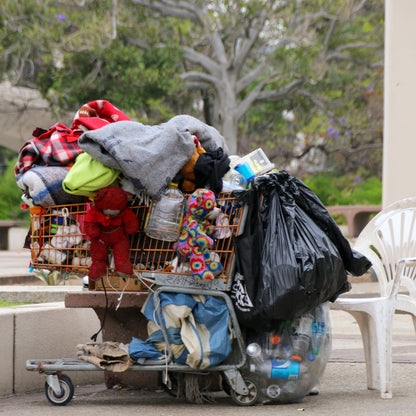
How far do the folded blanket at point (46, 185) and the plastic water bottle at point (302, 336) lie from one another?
143 cm

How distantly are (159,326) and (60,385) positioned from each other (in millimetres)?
664

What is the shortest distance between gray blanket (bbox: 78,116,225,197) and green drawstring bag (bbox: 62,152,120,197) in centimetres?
5

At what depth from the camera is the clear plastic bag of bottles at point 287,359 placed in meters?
4.26

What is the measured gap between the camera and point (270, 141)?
96.7 feet

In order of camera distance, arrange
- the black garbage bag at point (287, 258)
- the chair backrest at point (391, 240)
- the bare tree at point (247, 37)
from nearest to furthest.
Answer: the black garbage bag at point (287, 258)
the chair backrest at point (391, 240)
the bare tree at point (247, 37)

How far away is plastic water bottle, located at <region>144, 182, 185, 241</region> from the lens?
4.29 meters

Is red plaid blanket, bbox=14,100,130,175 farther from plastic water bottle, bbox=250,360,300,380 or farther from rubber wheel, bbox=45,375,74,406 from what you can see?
plastic water bottle, bbox=250,360,300,380

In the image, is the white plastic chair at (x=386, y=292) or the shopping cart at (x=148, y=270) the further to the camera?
the white plastic chair at (x=386, y=292)

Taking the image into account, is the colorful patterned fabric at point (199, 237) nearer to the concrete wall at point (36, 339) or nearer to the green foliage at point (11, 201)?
the concrete wall at point (36, 339)

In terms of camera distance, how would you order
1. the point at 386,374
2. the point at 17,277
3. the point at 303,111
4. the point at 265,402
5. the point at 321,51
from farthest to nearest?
the point at 303,111 → the point at 321,51 → the point at 17,277 → the point at 386,374 → the point at 265,402

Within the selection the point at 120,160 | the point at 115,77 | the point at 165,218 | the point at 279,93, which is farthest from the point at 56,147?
the point at 279,93

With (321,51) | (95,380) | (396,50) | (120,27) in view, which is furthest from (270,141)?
(95,380)

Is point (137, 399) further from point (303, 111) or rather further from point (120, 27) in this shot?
point (303, 111)

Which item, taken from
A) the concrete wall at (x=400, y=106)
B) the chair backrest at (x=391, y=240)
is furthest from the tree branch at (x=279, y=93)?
the chair backrest at (x=391, y=240)
